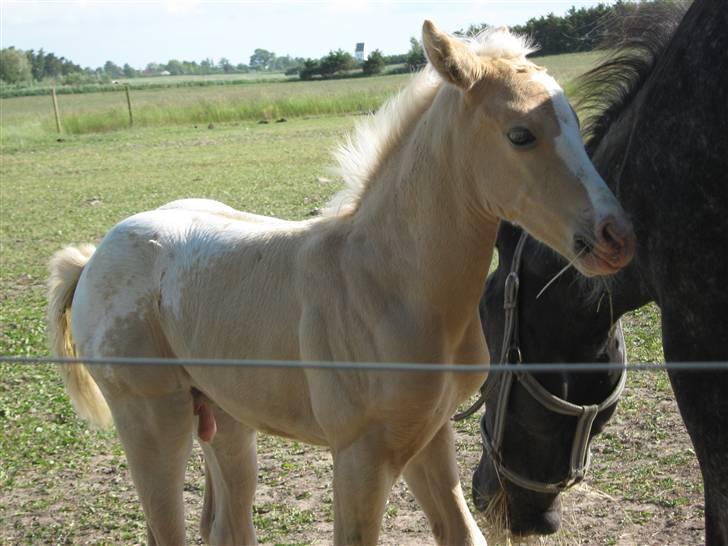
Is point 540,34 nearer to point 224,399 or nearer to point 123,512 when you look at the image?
point 224,399

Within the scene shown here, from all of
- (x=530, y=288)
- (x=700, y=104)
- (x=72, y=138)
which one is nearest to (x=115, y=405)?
(x=530, y=288)

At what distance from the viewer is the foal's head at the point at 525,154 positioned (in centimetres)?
210

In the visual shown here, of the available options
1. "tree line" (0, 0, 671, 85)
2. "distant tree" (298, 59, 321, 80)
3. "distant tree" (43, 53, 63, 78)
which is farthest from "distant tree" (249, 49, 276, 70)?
"distant tree" (298, 59, 321, 80)

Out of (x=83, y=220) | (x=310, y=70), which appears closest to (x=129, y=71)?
(x=310, y=70)

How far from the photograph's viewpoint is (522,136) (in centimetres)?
223

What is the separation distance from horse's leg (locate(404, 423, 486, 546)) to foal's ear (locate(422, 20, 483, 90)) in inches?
45.4

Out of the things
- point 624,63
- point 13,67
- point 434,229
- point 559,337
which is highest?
point 13,67

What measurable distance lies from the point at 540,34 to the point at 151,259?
2.49m

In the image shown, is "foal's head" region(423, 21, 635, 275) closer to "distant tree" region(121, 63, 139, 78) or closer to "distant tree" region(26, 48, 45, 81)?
"distant tree" region(26, 48, 45, 81)

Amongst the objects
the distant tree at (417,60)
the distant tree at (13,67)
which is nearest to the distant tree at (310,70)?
the distant tree at (13,67)

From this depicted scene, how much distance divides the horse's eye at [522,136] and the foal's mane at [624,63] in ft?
2.38

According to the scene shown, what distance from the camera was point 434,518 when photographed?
298 cm

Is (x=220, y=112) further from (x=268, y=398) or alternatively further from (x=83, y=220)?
(x=268, y=398)

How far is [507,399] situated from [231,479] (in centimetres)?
112
